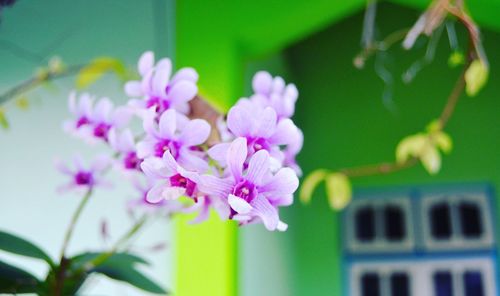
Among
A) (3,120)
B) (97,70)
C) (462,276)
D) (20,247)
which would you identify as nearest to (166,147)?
→ (20,247)

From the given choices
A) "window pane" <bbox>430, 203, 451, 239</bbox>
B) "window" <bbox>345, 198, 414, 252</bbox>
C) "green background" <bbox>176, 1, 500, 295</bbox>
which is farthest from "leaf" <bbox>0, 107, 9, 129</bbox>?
"window pane" <bbox>430, 203, 451, 239</bbox>

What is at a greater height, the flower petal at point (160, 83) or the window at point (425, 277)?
the window at point (425, 277)

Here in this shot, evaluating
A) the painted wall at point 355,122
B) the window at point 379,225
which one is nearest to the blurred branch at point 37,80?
the painted wall at point 355,122

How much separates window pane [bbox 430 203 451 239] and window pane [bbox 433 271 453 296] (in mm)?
206

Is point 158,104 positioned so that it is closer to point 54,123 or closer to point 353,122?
point 54,123

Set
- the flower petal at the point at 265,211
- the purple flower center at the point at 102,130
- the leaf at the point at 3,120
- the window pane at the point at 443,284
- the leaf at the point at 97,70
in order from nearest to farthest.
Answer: the flower petal at the point at 265,211 → the purple flower center at the point at 102,130 → the leaf at the point at 3,120 → the leaf at the point at 97,70 → the window pane at the point at 443,284

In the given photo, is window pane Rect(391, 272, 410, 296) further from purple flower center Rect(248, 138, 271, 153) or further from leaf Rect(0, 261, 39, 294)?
purple flower center Rect(248, 138, 271, 153)

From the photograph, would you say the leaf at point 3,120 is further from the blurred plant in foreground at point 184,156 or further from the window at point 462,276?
the window at point 462,276

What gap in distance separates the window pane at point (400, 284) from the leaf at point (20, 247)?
324cm

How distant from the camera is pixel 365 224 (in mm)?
3846

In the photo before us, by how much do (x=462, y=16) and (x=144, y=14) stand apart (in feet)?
2.12

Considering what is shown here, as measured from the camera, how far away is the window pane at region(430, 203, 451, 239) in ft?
12.2

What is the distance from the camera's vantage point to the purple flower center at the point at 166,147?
562mm

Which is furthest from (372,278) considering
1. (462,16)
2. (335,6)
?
(462,16)
